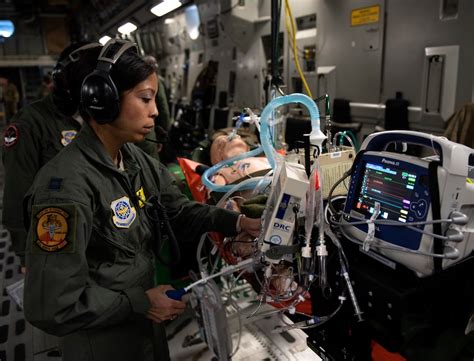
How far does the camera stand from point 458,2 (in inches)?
114

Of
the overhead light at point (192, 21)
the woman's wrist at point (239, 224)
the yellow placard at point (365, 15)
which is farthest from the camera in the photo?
the overhead light at point (192, 21)

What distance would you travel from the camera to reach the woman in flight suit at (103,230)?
1106 mm

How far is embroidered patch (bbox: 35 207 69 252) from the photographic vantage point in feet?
3.62

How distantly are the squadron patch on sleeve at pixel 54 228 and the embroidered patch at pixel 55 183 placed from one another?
0.06 metres

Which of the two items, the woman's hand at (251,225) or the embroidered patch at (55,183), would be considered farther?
the woman's hand at (251,225)

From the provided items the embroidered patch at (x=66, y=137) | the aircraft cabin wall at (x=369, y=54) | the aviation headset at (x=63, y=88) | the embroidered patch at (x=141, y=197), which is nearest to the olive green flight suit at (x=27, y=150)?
the embroidered patch at (x=66, y=137)

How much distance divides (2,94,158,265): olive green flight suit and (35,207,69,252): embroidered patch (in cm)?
111

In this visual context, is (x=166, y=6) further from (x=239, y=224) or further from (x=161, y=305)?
(x=161, y=305)

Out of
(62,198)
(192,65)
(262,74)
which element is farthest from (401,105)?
(192,65)

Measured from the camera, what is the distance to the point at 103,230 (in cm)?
127

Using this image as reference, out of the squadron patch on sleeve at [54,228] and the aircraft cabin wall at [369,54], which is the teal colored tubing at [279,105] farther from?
the aircraft cabin wall at [369,54]

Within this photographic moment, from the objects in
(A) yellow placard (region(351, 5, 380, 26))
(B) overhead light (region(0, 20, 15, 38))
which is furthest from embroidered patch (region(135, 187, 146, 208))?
(B) overhead light (region(0, 20, 15, 38))

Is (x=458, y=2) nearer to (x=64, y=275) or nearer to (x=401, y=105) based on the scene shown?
(x=401, y=105)

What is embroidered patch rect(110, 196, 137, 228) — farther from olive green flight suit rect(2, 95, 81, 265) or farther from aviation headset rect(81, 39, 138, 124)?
olive green flight suit rect(2, 95, 81, 265)
